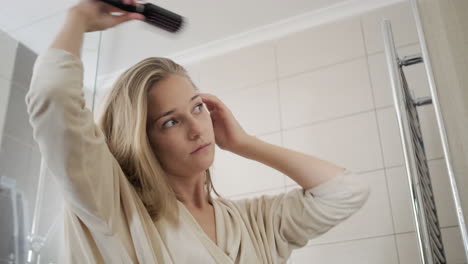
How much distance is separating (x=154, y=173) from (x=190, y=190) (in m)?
0.14

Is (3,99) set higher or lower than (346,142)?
lower

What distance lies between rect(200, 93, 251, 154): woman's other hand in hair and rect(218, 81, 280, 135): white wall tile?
0.86 m

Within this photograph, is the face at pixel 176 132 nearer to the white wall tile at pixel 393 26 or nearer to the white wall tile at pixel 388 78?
the white wall tile at pixel 388 78

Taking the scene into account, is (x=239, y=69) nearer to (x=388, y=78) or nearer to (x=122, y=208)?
(x=388, y=78)

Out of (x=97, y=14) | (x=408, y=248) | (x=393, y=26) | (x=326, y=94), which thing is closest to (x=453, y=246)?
(x=408, y=248)

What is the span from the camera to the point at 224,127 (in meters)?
1.06

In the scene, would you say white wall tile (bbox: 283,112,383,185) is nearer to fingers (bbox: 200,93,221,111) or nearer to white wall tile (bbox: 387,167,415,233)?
white wall tile (bbox: 387,167,415,233)

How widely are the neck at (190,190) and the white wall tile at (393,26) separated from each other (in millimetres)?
1139

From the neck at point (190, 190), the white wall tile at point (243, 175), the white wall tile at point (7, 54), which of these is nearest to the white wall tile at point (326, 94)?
the white wall tile at point (243, 175)

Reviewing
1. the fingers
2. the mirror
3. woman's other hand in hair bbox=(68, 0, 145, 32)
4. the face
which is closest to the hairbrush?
woman's other hand in hair bbox=(68, 0, 145, 32)

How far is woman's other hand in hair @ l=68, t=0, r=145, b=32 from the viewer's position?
0.70 meters

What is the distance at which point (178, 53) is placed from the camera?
88.6 inches

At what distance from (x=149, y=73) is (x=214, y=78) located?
50.3 inches

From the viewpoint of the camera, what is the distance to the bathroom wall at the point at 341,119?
156 centimetres
